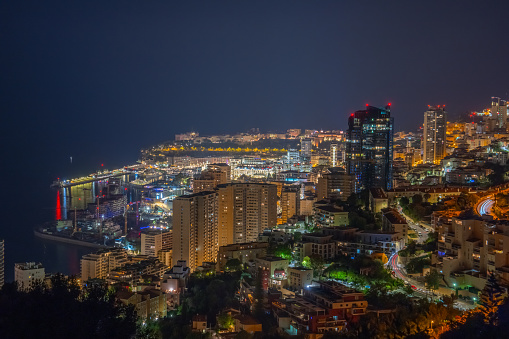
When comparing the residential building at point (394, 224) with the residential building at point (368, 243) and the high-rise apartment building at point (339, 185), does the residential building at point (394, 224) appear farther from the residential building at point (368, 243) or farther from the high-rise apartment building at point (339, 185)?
the high-rise apartment building at point (339, 185)

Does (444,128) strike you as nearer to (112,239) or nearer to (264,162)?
(112,239)

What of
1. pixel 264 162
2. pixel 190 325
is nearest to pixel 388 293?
pixel 190 325

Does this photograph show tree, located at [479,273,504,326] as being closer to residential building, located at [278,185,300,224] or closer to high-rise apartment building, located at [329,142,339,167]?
residential building, located at [278,185,300,224]

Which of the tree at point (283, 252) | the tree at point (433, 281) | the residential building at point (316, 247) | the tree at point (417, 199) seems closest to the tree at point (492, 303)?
the tree at point (433, 281)

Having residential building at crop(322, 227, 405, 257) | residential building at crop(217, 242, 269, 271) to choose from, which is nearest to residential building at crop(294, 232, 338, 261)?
residential building at crop(322, 227, 405, 257)

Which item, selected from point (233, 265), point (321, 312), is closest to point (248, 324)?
point (321, 312)

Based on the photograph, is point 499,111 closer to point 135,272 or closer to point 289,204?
point 289,204
